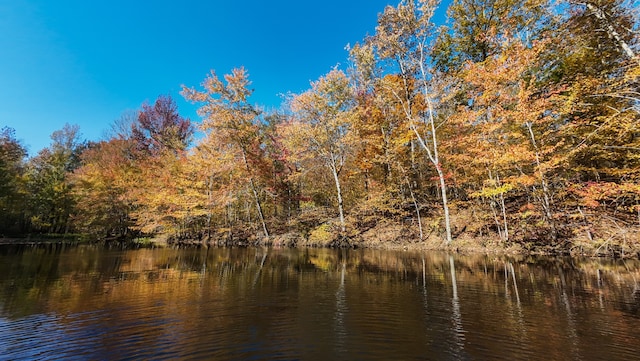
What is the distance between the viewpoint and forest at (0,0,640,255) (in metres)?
14.3

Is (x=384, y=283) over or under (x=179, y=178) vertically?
under

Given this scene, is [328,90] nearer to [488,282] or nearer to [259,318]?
[488,282]

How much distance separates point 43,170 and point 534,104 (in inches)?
1894

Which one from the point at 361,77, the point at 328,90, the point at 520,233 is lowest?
the point at 520,233

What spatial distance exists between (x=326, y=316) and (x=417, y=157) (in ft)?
68.1

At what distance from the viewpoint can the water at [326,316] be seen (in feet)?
13.4

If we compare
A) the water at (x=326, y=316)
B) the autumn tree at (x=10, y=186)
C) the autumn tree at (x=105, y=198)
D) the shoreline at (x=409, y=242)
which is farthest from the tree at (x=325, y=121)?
the autumn tree at (x=10, y=186)

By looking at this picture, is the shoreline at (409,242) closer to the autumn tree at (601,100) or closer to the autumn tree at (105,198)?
the autumn tree at (601,100)

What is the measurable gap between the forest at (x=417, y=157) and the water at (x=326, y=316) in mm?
5103

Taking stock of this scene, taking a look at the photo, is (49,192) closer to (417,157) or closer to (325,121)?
(325,121)

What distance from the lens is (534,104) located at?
15195 mm

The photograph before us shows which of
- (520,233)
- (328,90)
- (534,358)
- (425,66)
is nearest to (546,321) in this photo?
(534,358)

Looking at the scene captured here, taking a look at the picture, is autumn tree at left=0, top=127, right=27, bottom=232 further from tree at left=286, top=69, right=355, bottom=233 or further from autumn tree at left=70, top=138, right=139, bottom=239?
tree at left=286, top=69, right=355, bottom=233

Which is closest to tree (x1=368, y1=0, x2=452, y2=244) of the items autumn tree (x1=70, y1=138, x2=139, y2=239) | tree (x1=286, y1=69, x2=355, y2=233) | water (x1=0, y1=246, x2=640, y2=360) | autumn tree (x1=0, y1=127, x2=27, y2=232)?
tree (x1=286, y1=69, x2=355, y2=233)
